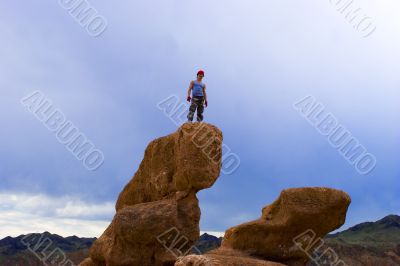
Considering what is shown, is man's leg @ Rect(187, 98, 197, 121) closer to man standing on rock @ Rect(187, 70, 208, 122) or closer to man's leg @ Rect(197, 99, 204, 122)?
man standing on rock @ Rect(187, 70, 208, 122)

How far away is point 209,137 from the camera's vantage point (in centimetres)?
1686

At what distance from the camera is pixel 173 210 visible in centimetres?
1697

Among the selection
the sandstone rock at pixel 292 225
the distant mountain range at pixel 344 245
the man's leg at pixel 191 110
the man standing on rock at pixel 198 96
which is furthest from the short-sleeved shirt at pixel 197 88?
the distant mountain range at pixel 344 245

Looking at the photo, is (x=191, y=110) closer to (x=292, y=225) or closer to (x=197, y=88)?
(x=197, y=88)

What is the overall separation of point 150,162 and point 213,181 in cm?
334

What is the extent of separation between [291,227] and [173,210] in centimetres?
528

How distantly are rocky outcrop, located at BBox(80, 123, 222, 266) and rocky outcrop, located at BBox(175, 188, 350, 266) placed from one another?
2.50 m

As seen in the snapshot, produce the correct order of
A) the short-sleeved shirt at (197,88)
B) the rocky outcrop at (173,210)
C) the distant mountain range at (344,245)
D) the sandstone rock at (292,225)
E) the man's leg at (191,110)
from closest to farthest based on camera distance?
the rocky outcrop at (173,210)
the short-sleeved shirt at (197,88)
the man's leg at (191,110)
the sandstone rock at (292,225)
the distant mountain range at (344,245)

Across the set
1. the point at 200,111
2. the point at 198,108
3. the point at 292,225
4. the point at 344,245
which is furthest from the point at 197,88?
the point at 344,245

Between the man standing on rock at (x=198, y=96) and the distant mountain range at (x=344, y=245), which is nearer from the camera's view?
the man standing on rock at (x=198, y=96)

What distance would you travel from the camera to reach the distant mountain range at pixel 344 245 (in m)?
66.9

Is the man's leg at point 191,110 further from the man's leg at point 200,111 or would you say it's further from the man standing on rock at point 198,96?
the man's leg at point 200,111

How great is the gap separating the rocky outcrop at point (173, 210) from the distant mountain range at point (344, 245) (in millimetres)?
43493

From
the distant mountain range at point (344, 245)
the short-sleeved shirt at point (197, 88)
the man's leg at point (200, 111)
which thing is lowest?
the man's leg at point (200, 111)
